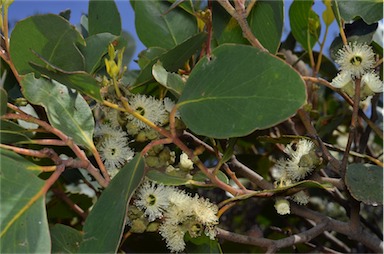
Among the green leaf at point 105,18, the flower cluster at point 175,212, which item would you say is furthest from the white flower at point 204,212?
the green leaf at point 105,18

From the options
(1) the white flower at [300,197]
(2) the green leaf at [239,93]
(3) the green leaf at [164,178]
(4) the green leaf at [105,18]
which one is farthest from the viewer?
(4) the green leaf at [105,18]

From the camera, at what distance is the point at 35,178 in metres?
0.70

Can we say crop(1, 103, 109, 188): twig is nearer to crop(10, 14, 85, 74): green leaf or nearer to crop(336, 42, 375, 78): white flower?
crop(10, 14, 85, 74): green leaf

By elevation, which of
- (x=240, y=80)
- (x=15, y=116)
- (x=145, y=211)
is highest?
(x=240, y=80)

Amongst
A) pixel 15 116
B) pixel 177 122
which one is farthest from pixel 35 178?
pixel 177 122

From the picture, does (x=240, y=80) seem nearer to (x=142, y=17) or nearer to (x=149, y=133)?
(x=149, y=133)

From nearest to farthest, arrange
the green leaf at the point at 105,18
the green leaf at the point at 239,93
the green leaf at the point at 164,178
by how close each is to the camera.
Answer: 1. the green leaf at the point at 239,93
2. the green leaf at the point at 164,178
3. the green leaf at the point at 105,18

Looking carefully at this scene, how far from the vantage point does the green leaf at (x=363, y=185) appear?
0.80 m

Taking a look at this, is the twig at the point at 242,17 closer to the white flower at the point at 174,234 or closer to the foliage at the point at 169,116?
the foliage at the point at 169,116

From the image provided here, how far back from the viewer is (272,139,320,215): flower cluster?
80 cm

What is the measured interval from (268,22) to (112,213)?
395 mm

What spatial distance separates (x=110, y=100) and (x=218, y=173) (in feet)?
0.61

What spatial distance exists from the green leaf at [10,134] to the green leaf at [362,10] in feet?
1.62

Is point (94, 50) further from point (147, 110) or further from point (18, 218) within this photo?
point (18, 218)
